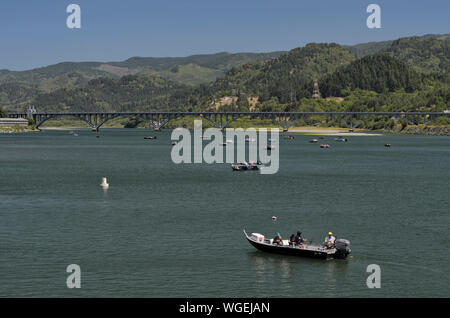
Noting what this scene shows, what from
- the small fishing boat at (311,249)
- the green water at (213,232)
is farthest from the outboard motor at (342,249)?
the green water at (213,232)

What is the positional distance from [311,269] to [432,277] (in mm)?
9807

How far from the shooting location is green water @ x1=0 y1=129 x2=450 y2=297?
47844 millimetres

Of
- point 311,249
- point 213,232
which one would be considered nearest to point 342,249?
point 311,249

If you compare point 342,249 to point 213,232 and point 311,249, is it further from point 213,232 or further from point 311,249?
point 213,232

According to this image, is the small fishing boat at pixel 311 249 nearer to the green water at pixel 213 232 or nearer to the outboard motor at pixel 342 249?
the outboard motor at pixel 342 249

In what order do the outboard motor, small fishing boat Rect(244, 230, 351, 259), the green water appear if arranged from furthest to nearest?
small fishing boat Rect(244, 230, 351, 259) < the outboard motor < the green water

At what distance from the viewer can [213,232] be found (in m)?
66.1

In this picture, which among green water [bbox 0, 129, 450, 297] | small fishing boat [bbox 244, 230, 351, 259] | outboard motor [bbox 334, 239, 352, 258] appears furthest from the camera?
small fishing boat [bbox 244, 230, 351, 259]

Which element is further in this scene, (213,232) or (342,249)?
(213,232)

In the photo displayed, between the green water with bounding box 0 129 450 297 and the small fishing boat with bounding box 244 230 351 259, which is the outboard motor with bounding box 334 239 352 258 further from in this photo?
the green water with bounding box 0 129 450 297

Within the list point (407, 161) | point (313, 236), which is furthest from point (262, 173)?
point (313, 236)

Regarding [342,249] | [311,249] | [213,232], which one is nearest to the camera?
[342,249]

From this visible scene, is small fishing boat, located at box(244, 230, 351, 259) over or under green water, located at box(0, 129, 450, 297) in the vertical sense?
over

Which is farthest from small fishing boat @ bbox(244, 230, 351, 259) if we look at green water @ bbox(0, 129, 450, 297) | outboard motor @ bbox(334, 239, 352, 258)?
green water @ bbox(0, 129, 450, 297)
